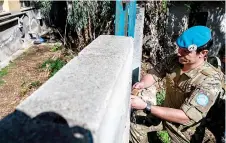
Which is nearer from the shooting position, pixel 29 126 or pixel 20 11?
pixel 29 126

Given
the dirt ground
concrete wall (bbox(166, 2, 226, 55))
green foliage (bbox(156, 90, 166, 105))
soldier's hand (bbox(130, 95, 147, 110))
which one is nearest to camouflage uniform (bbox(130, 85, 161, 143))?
soldier's hand (bbox(130, 95, 147, 110))

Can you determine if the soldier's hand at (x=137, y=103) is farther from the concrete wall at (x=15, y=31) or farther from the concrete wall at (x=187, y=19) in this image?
the concrete wall at (x=187, y=19)

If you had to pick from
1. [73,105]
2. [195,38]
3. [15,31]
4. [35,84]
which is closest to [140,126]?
[195,38]

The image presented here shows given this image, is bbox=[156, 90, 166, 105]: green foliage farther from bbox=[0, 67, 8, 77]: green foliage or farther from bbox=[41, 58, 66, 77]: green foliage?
bbox=[0, 67, 8, 77]: green foliage

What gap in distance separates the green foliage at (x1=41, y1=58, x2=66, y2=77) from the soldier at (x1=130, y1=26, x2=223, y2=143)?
139 inches

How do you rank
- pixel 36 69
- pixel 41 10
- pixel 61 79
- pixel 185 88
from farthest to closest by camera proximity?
pixel 41 10
pixel 36 69
pixel 185 88
pixel 61 79

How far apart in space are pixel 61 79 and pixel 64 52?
624cm

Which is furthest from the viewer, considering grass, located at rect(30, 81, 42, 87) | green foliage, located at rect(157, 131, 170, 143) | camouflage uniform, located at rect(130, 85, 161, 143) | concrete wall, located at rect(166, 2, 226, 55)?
concrete wall, located at rect(166, 2, 226, 55)

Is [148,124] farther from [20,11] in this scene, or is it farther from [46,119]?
[20,11]

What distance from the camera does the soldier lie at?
2180 millimetres

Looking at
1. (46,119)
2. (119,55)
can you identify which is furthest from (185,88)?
(46,119)

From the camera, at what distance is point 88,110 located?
0.92 meters

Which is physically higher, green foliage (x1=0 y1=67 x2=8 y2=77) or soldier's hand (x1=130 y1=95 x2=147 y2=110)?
soldier's hand (x1=130 y1=95 x2=147 y2=110)

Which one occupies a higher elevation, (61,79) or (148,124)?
(61,79)
